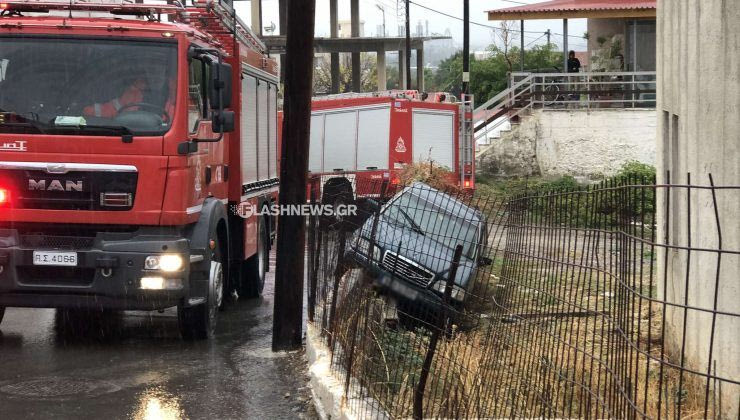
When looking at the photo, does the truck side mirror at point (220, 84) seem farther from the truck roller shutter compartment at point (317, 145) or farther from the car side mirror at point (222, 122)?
the truck roller shutter compartment at point (317, 145)

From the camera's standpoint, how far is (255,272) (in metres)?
13.1

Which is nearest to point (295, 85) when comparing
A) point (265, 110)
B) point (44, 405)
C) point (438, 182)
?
point (44, 405)

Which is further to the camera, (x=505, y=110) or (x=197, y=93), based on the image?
(x=505, y=110)

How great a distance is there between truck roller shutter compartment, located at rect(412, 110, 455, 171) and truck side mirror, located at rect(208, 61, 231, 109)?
13538 mm

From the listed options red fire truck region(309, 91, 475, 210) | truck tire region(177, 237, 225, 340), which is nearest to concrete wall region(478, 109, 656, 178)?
red fire truck region(309, 91, 475, 210)

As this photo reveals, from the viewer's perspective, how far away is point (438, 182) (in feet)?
65.0

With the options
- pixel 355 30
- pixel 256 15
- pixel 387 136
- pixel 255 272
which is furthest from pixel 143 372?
pixel 355 30

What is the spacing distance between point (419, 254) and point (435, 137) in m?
15.5

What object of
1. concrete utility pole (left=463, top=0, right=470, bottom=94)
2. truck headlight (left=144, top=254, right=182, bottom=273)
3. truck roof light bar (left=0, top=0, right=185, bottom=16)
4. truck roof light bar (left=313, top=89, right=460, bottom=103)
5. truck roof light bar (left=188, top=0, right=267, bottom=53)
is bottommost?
truck headlight (left=144, top=254, right=182, bottom=273)

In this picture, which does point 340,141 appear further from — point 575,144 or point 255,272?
point 255,272

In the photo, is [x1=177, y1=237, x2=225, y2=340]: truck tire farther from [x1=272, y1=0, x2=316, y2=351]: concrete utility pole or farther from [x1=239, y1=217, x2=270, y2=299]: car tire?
[x1=239, y1=217, x2=270, y2=299]: car tire

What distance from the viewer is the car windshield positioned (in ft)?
23.4

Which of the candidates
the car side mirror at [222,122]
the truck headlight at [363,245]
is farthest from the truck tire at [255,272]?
the truck headlight at [363,245]

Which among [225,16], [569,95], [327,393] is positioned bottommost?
[327,393]
